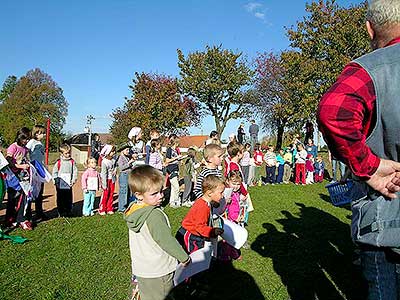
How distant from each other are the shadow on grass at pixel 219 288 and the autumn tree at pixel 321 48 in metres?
22.9

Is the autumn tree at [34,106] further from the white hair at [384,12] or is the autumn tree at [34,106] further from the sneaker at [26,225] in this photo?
the white hair at [384,12]

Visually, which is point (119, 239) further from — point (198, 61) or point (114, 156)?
point (198, 61)

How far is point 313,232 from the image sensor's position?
752 centimetres

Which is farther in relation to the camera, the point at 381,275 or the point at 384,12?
the point at 381,275

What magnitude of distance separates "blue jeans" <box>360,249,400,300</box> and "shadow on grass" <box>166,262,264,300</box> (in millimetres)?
2610

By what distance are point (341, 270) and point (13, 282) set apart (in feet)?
14.0

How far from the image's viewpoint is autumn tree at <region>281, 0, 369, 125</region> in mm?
26391

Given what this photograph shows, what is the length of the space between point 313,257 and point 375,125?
15.2 ft

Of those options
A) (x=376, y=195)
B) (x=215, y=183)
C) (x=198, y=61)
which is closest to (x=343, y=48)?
(x=198, y=61)

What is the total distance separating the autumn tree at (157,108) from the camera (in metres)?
39.9

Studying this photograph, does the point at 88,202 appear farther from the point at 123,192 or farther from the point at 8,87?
the point at 8,87

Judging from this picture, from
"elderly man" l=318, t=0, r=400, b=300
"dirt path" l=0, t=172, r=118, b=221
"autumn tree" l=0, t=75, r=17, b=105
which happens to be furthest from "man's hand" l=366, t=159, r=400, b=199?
"autumn tree" l=0, t=75, r=17, b=105

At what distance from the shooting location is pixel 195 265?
12.3ft

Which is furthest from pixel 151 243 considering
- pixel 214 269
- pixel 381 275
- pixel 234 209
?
pixel 234 209
